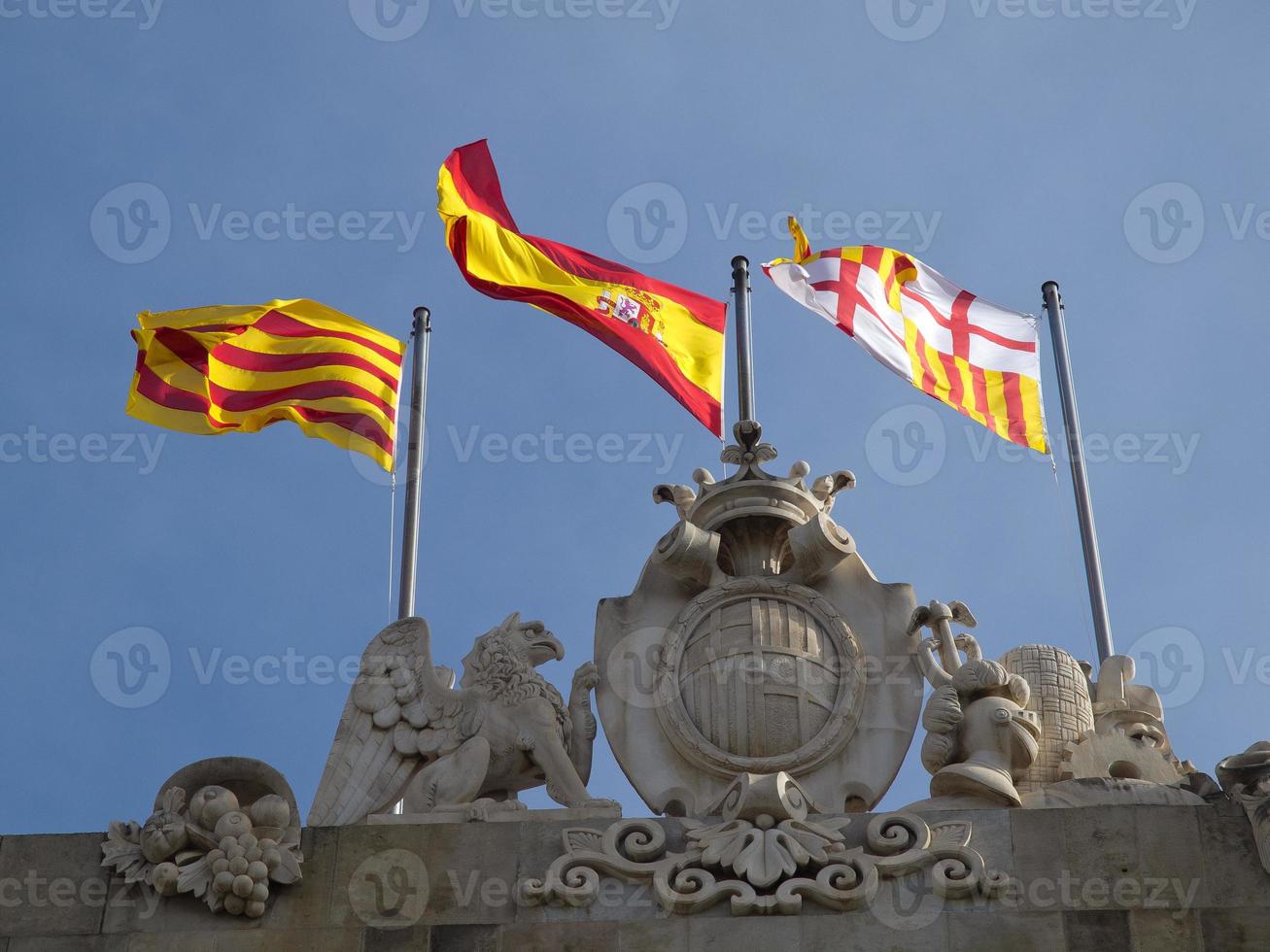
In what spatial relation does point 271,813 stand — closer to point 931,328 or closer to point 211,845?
point 211,845

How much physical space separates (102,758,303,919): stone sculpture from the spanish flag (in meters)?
6.60

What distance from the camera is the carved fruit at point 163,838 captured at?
15656 millimetres

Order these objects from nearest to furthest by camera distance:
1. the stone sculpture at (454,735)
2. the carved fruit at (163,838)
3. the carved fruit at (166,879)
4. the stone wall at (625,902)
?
the stone wall at (625,902) → the carved fruit at (166,879) → the carved fruit at (163,838) → the stone sculpture at (454,735)

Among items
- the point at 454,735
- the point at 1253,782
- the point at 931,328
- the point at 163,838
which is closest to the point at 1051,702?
the point at 1253,782

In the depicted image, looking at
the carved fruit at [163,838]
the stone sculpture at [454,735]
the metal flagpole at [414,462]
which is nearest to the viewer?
the carved fruit at [163,838]

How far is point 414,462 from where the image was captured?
20828mm

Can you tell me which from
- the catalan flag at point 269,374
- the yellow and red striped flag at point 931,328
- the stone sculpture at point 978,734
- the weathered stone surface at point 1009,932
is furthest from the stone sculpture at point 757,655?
the catalan flag at point 269,374

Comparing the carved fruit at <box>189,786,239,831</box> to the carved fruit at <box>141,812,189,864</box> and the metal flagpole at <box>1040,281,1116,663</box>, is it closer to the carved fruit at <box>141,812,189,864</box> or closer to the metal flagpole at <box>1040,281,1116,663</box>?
the carved fruit at <box>141,812,189,864</box>

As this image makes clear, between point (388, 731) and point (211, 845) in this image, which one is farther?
point (388, 731)

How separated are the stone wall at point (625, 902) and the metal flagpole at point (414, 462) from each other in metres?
4.34

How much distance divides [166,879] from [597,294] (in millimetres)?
8393

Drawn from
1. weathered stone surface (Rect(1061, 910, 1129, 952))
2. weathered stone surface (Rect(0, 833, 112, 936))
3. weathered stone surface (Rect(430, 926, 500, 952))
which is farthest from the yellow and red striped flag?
weathered stone surface (Rect(0, 833, 112, 936))

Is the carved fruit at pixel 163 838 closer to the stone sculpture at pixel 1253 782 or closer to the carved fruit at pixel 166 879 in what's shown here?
the carved fruit at pixel 166 879

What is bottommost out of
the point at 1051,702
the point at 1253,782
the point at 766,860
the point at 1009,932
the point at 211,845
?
the point at 1009,932
